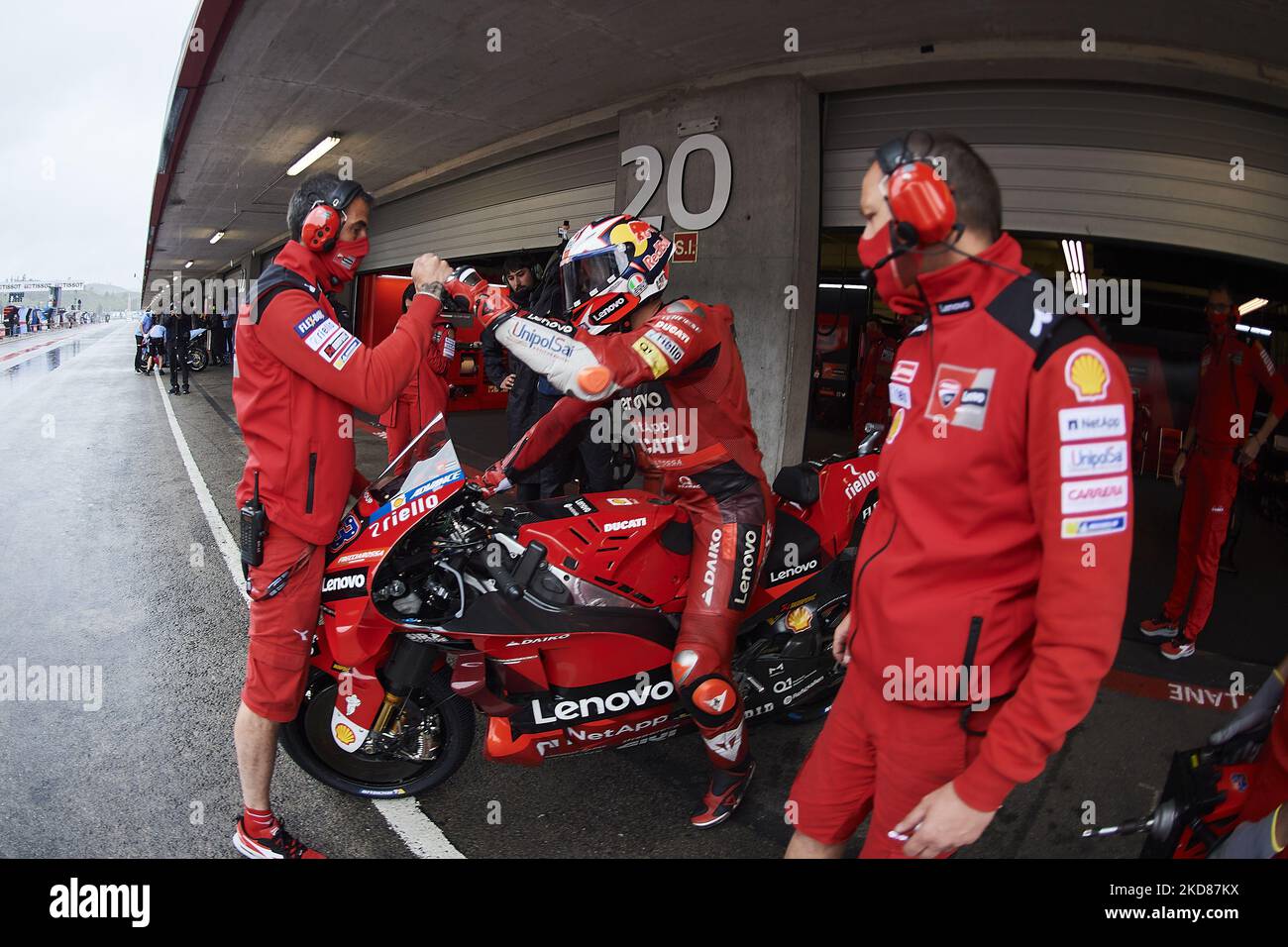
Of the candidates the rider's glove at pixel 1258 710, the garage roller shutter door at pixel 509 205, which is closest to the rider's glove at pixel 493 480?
the rider's glove at pixel 1258 710

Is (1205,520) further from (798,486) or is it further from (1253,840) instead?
(1253,840)

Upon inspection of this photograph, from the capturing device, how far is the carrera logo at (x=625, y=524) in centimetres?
276

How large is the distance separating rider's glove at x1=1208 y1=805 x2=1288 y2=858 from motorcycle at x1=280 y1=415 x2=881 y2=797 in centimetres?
147

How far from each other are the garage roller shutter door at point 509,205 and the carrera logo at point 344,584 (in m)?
6.80

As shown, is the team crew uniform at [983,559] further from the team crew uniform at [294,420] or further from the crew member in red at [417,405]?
the crew member in red at [417,405]

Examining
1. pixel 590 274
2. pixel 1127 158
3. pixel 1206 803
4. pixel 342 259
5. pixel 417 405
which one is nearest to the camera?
pixel 1206 803

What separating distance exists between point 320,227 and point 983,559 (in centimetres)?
225

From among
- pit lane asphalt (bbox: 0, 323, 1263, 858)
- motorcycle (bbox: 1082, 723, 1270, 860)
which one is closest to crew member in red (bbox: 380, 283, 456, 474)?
pit lane asphalt (bbox: 0, 323, 1263, 858)

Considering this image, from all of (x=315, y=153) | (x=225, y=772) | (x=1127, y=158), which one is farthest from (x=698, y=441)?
(x=315, y=153)

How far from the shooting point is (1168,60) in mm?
5086

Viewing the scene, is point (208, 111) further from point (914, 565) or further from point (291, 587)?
point (914, 565)

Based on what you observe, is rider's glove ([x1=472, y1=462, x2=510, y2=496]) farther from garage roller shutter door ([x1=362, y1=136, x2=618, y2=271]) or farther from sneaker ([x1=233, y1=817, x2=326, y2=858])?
garage roller shutter door ([x1=362, y1=136, x2=618, y2=271])

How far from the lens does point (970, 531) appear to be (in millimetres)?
1466
